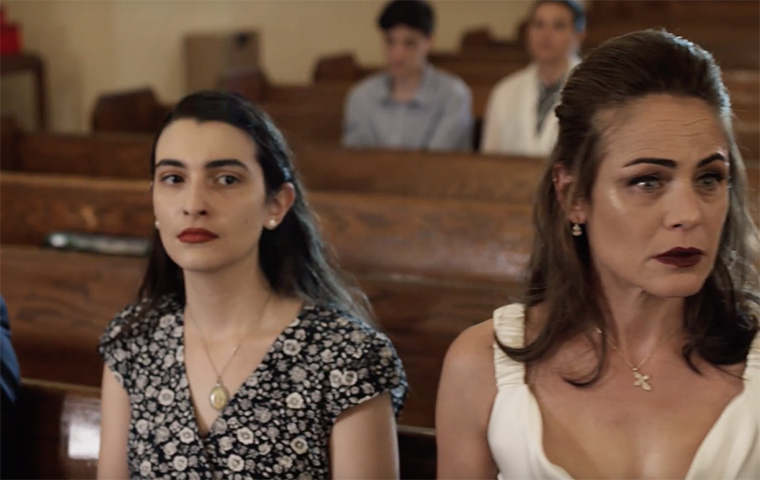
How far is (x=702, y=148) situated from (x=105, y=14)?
162 inches

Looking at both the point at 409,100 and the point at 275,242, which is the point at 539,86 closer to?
the point at 409,100

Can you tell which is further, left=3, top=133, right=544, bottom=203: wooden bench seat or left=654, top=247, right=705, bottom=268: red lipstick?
left=3, top=133, right=544, bottom=203: wooden bench seat

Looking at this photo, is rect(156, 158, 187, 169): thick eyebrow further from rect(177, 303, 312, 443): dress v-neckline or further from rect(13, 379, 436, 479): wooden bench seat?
rect(13, 379, 436, 479): wooden bench seat

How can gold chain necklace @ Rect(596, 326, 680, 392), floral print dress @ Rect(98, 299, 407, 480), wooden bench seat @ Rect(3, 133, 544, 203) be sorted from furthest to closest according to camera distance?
1. wooden bench seat @ Rect(3, 133, 544, 203)
2. floral print dress @ Rect(98, 299, 407, 480)
3. gold chain necklace @ Rect(596, 326, 680, 392)

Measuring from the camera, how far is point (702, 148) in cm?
131

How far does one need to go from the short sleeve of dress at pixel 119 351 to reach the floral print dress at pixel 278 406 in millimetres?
36

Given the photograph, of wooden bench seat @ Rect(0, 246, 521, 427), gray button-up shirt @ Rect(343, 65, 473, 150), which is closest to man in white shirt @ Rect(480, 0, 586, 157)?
gray button-up shirt @ Rect(343, 65, 473, 150)

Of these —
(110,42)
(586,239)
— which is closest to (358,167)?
(586,239)

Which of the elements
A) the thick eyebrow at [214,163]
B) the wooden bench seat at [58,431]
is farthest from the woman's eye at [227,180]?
the wooden bench seat at [58,431]

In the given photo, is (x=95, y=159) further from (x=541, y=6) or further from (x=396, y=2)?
(x=541, y=6)

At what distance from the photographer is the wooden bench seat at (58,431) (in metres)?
1.84

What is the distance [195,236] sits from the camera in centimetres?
161

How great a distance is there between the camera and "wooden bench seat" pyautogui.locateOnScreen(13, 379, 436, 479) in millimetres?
1840

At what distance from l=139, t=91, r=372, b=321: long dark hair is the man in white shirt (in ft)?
6.41
